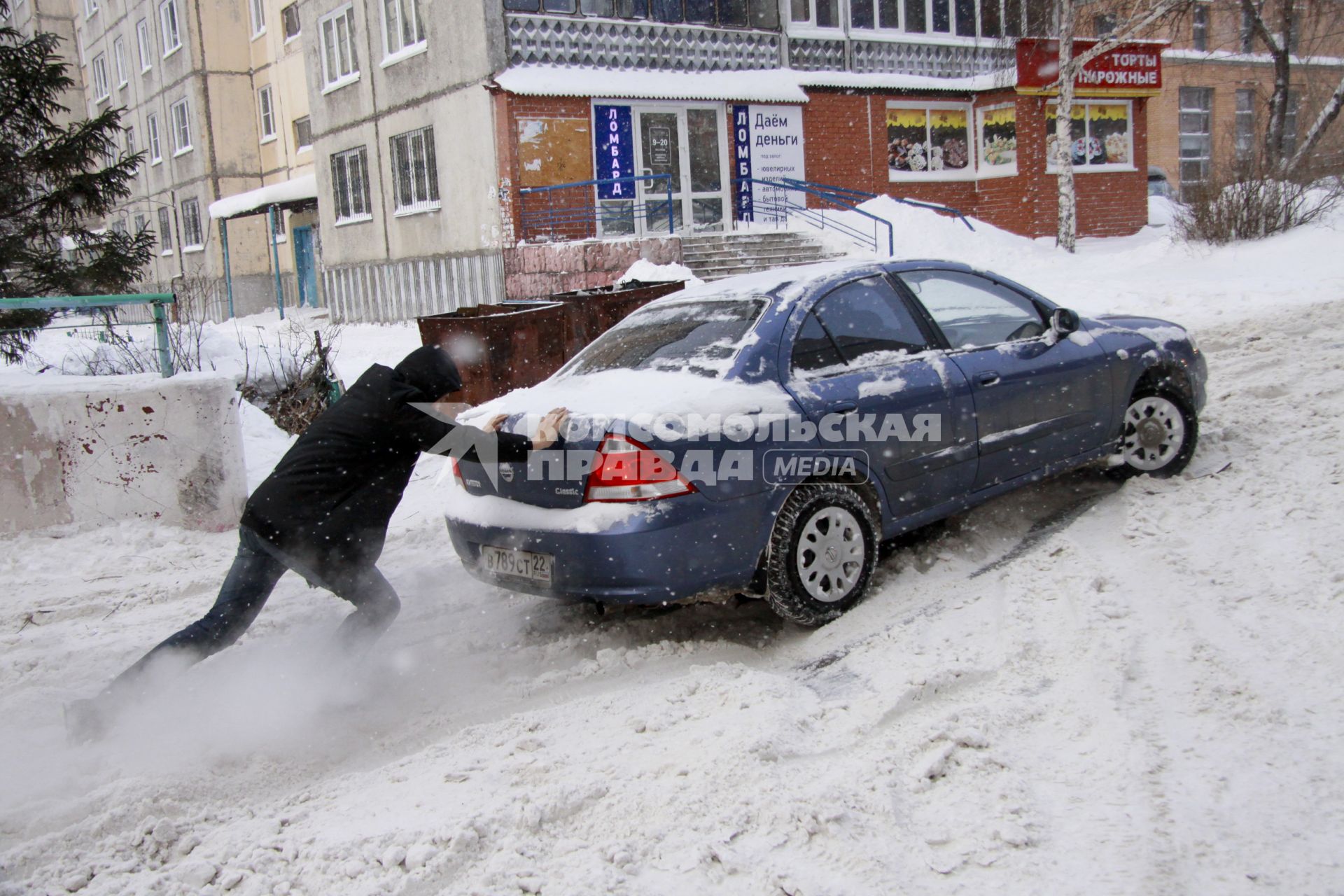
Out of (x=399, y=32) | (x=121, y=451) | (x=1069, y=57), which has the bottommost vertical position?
(x=121, y=451)

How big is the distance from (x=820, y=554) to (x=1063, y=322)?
2.12m

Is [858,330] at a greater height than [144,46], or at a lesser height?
lesser

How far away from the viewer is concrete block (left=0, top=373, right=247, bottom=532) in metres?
6.23

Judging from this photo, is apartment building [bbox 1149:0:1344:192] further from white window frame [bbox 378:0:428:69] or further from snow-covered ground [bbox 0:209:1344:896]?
snow-covered ground [bbox 0:209:1344:896]

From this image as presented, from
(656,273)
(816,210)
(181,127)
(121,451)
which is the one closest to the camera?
(121,451)

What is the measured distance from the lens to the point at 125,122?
3622 cm

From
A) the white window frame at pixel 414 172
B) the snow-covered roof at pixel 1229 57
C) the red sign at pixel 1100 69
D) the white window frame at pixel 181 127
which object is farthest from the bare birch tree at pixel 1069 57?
the white window frame at pixel 181 127

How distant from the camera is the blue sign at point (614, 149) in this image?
18.1 metres

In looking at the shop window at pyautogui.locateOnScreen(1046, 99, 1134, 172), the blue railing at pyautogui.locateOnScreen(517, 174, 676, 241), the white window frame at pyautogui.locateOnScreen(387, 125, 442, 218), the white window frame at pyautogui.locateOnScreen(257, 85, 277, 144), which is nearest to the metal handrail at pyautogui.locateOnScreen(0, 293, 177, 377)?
the blue railing at pyautogui.locateOnScreen(517, 174, 676, 241)

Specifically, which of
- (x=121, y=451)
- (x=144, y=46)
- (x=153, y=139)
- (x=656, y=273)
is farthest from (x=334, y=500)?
(x=144, y=46)

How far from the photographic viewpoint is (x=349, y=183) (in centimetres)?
2250

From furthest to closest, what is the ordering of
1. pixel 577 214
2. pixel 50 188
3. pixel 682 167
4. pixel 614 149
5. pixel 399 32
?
pixel 399 32 → pixel 682 167 → pixel 614 149 → pixel 577 214 → pixel 50 188

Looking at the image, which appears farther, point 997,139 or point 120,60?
point 120,60

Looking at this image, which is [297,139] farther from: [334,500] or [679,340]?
[334,500]
